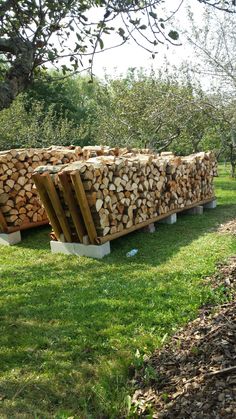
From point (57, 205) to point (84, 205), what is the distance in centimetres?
50

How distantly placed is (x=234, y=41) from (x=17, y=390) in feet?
29.0

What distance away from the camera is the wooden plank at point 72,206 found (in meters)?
6.32

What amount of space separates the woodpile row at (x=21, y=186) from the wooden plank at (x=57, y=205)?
1.47 m

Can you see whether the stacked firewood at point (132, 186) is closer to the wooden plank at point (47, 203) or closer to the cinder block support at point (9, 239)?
the wooden plank at point (47, 203)

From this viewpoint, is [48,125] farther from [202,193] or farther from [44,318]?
[44,318]

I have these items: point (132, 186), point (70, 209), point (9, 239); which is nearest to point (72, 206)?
point (70, 209)

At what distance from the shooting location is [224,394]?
2535 mm

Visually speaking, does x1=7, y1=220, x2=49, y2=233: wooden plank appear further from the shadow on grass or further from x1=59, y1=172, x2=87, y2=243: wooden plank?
the shadow on grass

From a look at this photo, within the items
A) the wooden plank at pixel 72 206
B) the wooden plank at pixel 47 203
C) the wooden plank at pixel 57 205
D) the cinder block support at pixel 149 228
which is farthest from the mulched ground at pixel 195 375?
the cinder block support at pixel 149 228

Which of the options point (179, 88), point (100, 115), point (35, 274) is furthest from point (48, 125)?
point (35, 274)

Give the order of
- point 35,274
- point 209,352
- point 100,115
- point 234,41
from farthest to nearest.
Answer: point 100,115
point 234,41
point 35,274
point 209,352

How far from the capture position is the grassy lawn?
299 cm

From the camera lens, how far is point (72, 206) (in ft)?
21.2

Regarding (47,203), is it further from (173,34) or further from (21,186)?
(173,34)
